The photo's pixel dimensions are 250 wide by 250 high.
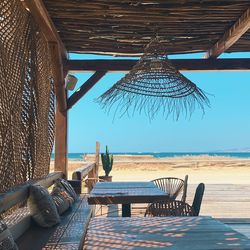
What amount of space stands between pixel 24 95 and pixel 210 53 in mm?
2662

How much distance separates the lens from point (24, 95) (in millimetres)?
3711

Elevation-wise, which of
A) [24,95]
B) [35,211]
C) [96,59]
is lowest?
[35,211]

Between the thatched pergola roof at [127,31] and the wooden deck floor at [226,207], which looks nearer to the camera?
the thatched pergola roof at [127,31]

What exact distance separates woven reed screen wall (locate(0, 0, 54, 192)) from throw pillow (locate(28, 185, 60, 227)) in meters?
0.19

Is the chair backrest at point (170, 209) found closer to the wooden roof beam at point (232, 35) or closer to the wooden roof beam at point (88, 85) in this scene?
the wooden roof beam at point (232, 35)

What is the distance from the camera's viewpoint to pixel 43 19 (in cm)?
356

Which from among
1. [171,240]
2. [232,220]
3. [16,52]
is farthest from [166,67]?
[232,220]

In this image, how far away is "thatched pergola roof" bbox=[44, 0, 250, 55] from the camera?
376 centimetres

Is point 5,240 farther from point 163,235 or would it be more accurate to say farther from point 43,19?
point 43,19

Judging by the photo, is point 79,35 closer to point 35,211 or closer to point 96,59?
point 96,59

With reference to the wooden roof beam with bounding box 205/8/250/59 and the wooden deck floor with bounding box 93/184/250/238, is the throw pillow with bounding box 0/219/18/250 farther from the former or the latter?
the wooden deck floor with bounding box 93/184/250/238

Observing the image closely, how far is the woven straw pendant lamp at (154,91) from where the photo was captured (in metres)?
3.64

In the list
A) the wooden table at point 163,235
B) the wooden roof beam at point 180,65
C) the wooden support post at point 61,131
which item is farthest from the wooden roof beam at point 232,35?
the wooden table at point 163,235

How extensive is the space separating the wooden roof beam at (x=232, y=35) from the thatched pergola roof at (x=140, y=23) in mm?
51
